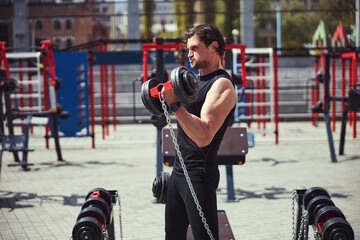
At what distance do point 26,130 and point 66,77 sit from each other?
123 inches

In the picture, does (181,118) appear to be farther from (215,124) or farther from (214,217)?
(214,217)

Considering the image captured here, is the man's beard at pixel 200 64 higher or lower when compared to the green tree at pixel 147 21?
lower

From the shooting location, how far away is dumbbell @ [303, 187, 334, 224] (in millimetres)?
4020

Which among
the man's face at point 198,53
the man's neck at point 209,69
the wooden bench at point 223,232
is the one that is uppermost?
the man's face at point 198,53

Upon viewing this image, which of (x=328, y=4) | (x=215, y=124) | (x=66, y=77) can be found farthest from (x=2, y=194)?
(x=328, y=4)

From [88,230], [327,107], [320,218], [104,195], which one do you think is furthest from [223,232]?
[327,107]

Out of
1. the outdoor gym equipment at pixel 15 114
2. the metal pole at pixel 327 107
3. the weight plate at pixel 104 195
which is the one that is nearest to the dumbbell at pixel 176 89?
the weight plate at pixel 104 195

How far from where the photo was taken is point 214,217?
3420 mm

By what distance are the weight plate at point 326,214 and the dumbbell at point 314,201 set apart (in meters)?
0.12

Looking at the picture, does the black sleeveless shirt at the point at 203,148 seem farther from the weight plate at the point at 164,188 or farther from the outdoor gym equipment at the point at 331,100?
the outdoor gym equipment at the point at 331,100

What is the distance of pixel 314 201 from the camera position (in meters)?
4.05

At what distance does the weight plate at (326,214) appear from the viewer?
3.82 meters

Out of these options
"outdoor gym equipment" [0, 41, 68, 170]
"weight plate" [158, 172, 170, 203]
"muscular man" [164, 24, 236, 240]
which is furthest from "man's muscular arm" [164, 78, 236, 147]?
"outdoor gym equipment" [0, 41, 68, 170]

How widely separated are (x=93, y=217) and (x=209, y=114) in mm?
1273
